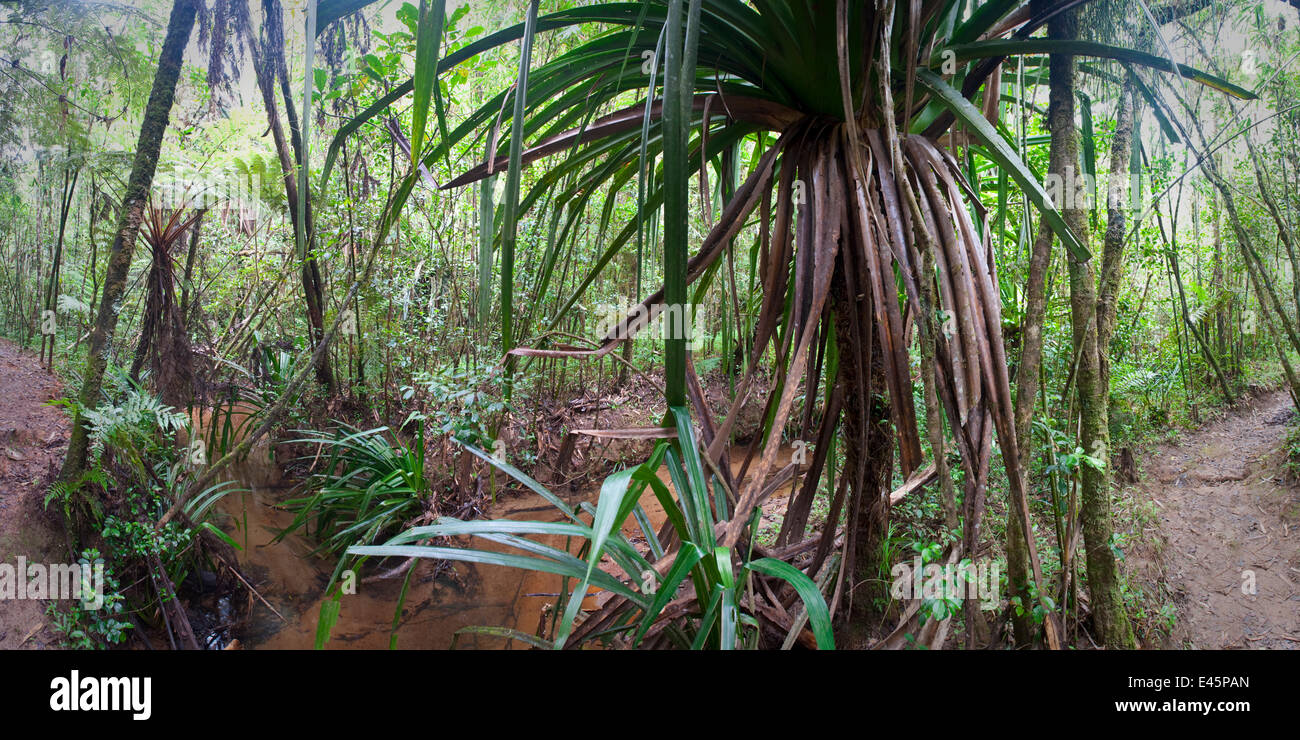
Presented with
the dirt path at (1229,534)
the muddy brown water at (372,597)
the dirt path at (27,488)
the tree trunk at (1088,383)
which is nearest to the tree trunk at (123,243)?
the dirt path at (27,488)

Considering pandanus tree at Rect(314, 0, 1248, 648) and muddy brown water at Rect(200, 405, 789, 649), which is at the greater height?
pandanus tree at Rect(314, 0, 1248, 648)

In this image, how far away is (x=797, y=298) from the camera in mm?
1122

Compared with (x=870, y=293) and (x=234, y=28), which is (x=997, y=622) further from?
(x=234, y=28)

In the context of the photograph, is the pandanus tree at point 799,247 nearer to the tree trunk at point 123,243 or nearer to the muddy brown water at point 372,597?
the muddy brown water at point 372,597

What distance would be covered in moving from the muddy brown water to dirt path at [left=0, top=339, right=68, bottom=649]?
701 millimetres

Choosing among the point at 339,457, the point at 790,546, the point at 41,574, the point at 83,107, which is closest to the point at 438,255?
the point at 339,457

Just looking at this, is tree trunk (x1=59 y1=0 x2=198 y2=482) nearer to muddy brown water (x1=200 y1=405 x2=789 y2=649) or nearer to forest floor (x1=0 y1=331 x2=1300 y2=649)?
forest floor (x1=0 y1=331 x2=1300 y2=649)

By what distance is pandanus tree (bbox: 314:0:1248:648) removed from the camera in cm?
85

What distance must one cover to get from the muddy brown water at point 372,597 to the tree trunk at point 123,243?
2.71 feet

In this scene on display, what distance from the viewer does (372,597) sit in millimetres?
2785

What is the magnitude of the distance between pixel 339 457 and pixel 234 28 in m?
2.49

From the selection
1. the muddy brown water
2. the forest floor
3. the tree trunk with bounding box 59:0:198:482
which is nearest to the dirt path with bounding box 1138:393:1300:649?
the forest floor

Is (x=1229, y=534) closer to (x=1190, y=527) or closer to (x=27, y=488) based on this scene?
(x=1190, y=527)

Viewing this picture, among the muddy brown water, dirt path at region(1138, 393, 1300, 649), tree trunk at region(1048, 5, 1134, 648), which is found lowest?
the muddy brown water
